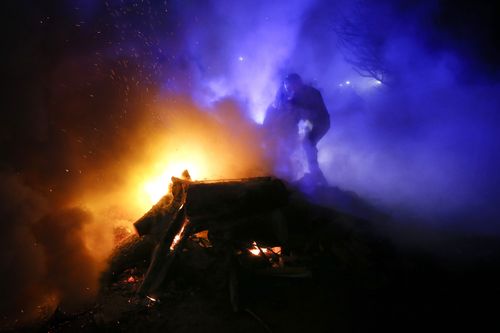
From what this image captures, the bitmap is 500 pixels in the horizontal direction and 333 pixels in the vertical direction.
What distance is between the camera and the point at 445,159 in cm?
1741

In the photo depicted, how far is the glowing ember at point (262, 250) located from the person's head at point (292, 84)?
11003 mm

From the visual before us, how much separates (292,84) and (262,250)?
464 inches

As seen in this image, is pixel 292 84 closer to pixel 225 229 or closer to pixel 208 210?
pixel 208 210

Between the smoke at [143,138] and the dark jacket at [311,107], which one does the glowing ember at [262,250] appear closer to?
the smoke at [143,138]

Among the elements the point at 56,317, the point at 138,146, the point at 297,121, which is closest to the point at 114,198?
the point at 138,146

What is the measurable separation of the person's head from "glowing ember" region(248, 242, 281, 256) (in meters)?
11.0

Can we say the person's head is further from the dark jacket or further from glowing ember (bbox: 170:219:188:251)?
glowing ember (bbox: 170:219:188:251)

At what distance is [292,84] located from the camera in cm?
1559

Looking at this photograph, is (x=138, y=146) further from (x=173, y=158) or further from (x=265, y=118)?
(x=265, y=118)

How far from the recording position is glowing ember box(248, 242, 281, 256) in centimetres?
594

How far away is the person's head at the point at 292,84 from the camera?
15477 millimetres

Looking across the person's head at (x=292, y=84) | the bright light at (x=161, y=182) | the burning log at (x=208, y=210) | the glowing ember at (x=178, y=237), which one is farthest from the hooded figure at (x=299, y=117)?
the glowing ember at (x=178, y=237)

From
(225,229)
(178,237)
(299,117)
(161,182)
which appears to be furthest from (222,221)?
(299,117)

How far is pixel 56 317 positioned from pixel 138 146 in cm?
717
